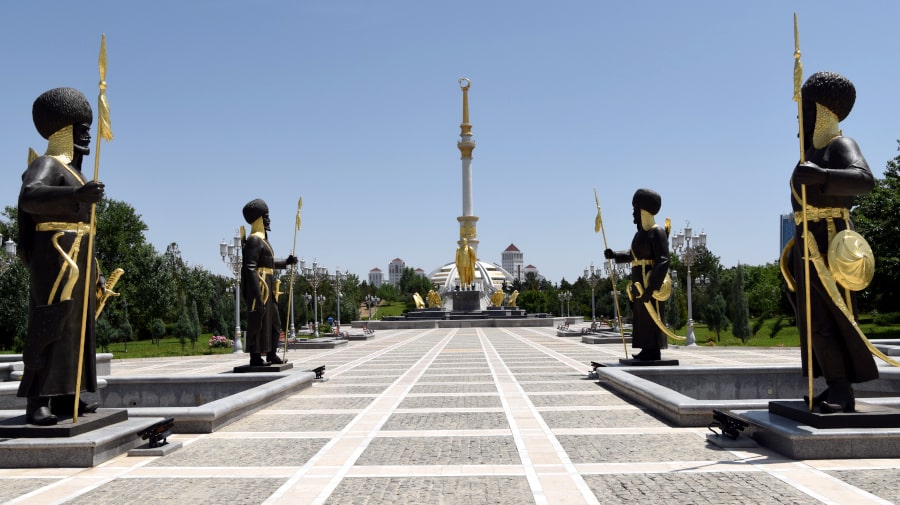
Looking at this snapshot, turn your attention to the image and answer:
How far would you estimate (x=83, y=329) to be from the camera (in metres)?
7.44

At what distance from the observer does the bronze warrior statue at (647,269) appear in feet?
43.9

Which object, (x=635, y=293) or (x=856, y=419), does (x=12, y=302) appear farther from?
(x=856, y=419)

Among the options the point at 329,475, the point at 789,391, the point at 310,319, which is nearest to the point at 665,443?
the point at 329,475

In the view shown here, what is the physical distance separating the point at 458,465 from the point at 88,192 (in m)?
4.63

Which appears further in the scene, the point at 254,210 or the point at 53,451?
the point at 254,210

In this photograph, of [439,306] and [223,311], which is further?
[439,306]

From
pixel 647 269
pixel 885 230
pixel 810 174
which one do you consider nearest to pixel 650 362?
pixel 647 269

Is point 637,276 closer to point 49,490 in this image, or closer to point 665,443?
point 665,443

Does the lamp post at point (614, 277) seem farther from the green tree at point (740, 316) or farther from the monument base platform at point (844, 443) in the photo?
the monument base platform at point (844, 443)

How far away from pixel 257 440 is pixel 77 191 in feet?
11.6

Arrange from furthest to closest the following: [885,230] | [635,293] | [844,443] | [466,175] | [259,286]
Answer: [466,175], [885,230], [259,286], [635,293], [844,443]

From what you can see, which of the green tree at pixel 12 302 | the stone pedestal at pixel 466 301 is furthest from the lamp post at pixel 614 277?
the green tree at pixel 12 302

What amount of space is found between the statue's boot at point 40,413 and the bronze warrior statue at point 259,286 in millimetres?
6524

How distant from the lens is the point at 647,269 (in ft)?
44.9
